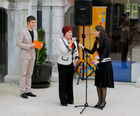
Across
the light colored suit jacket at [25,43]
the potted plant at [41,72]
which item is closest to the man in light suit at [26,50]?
the light colored suit jacket at [25,43]

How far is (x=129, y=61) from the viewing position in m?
9.83

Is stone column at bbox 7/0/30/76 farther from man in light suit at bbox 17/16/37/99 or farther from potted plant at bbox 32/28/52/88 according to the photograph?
man in light suit at bbox 17/16/37/99

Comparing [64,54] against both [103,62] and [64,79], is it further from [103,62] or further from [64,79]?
[103,62]

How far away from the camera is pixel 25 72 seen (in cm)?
750

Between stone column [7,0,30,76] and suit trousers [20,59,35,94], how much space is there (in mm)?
2014

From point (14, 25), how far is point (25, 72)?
2434mm

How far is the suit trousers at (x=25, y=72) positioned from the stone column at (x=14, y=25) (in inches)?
79.3

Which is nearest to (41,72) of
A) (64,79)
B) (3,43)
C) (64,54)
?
(3,43)

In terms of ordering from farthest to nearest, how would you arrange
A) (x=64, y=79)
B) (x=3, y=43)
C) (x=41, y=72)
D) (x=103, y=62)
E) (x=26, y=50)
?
(x=3, y=43), (x=41, y=72), (x=26, y=50), (x=64, y=79), (x=103, y=62)

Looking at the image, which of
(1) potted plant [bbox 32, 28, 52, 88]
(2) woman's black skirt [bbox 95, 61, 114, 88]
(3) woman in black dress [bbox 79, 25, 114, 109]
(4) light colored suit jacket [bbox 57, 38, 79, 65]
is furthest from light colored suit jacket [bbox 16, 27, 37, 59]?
(2) woman's black skirt [bbox 95, 61, 114, 88]

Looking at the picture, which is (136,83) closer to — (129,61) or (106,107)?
(129,61)

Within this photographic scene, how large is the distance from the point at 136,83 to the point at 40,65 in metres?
2.65

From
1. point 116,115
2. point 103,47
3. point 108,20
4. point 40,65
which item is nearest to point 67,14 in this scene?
point 108,20

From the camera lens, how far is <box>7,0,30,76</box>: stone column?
30.9 ft
